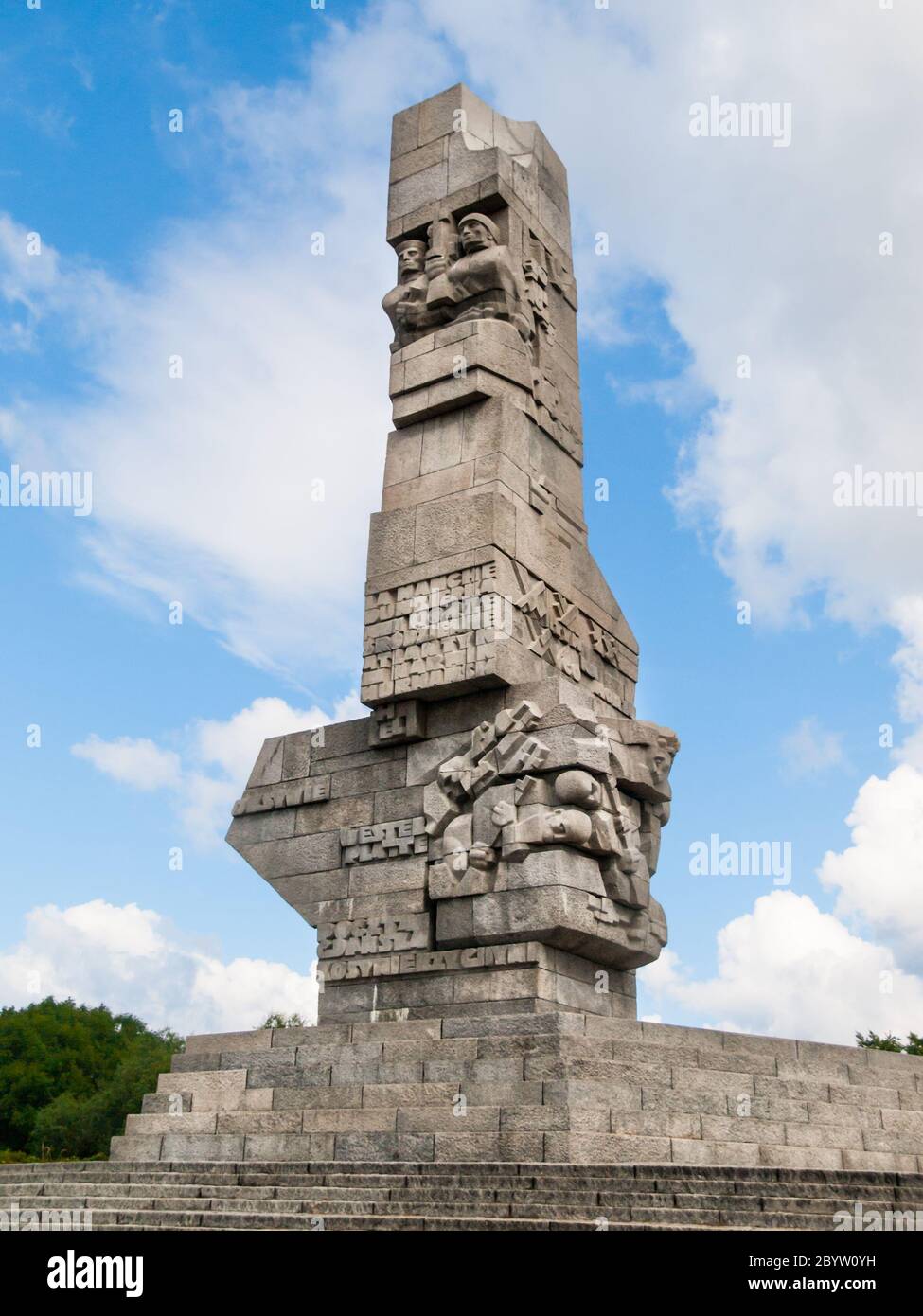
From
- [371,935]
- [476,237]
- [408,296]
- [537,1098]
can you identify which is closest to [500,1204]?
[537,1098]

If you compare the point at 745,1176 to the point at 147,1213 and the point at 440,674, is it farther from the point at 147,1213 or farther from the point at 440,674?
the point at 440,674

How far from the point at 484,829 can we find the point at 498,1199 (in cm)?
480

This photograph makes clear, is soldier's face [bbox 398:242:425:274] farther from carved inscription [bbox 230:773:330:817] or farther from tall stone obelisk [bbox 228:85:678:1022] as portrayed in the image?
carved inscription [bbox 230:773:330:817]

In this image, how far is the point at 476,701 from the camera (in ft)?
39.9

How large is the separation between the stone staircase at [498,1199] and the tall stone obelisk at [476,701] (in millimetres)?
3100

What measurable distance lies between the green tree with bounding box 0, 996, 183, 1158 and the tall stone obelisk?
75.3 ft

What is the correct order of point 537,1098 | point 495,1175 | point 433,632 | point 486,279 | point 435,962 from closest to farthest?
point 495,1175, point 537,1098, point 435,962, point 433,632, point 486,279

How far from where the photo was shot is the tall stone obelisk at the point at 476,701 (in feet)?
35.9

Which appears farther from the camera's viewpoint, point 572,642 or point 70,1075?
point 70,1075

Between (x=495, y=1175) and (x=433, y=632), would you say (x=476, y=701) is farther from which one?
(x=495, y=1175)

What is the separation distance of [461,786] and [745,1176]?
5.25 meters

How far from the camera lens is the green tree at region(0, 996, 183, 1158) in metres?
33.1

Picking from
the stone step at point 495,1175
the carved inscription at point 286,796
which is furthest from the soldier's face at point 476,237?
the stone step at point 495,1175
